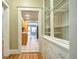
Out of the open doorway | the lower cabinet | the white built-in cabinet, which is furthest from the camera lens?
the open doorway

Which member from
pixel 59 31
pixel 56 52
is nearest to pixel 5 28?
pixel 59 31

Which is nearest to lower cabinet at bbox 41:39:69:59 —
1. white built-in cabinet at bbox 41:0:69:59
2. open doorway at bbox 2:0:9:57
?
white built-in cabinet at bbox 41:0:69:59

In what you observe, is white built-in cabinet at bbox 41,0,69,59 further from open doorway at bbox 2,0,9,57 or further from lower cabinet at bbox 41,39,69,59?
open doorway at bbox 2,0,9,57

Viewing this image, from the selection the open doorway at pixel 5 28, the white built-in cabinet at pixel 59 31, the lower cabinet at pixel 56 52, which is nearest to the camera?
the lower cabinet at pixel 56 52

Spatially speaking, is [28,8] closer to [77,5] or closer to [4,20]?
[4,20]

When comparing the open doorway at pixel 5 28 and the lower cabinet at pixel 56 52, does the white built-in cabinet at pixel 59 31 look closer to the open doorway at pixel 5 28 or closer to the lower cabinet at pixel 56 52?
the lower cabinet at pixel 56 52

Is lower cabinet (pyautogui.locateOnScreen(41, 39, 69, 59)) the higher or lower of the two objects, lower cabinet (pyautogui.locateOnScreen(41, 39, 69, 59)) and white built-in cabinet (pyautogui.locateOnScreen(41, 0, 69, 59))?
the lower

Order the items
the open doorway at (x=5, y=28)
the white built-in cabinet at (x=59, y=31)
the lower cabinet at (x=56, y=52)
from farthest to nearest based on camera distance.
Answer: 1. the open doorway at (x=5, y=28)
2. the white built-in cabinet at (x=59, y=31)
3. the lower cabinet at (x=56, y=52)

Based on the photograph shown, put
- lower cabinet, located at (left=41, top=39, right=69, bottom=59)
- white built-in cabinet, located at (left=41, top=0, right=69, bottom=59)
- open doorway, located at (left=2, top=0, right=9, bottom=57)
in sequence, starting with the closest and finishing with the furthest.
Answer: lower cabinet, located at (left=41, top=39, right=69, bottom=59) < white built-in cabinet, located at (left=41, top=0, right=69, bottom=59) < open doorway, located at (left=2, top=0, right=9, bottom=57)

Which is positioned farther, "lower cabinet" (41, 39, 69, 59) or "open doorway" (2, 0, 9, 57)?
"open doorway" (2, 0, 9, 57)

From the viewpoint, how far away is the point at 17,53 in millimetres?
5461

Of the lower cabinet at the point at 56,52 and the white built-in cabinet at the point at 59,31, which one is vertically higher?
the white built-in cabinet at the point at 59,31

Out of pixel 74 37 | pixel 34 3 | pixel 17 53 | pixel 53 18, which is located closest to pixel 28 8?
pixel 34 3

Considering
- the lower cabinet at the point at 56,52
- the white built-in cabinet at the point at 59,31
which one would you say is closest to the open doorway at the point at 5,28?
the white built-in cabinet at the point at 59,31
